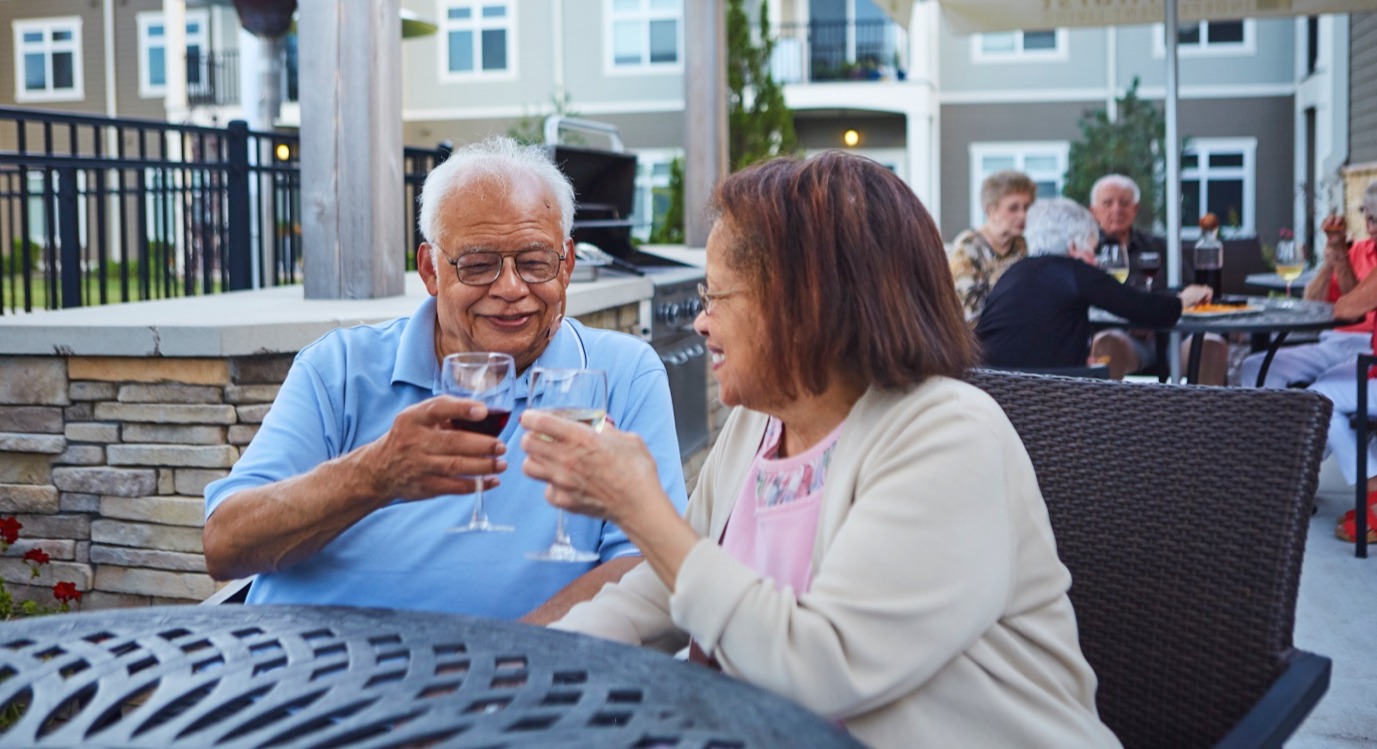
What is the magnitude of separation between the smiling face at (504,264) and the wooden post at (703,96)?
20.3ft

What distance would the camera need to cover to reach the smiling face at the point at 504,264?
90.7 inches

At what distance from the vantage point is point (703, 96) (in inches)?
338

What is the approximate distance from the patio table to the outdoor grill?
5.80ft

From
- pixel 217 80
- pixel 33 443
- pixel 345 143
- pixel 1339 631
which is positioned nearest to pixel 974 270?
pixel 1339 631

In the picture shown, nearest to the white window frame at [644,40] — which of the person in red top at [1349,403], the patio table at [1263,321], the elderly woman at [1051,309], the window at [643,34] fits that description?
the window at [643,34]

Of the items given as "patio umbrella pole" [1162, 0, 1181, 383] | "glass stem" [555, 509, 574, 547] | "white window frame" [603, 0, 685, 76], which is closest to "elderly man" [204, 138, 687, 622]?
"glass stem" [555, 509, 574, 547]

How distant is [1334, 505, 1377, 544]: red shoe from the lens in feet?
16.6

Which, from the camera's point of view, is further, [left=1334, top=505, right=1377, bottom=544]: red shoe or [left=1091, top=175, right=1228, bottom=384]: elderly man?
[left=1091, top=175, right=1228, bottom=384]: elderly man

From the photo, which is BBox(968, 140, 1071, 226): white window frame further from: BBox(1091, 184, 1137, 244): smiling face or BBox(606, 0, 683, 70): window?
BBox(1091, 184, 1137, 244): smiling face

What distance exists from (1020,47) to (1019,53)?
0.35ft

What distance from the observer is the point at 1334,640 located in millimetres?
3961

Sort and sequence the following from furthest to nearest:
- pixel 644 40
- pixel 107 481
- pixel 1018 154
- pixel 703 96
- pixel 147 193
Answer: pixel 644 40 → pixel 1018 154 → pixel 703 96 → pixel 147 193 → pixel 107 481

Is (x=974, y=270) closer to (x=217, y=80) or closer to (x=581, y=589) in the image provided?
(x=581, y=589)

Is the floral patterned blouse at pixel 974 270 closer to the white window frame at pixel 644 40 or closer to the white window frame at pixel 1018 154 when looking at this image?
the white window frame at pixel 1018 154
